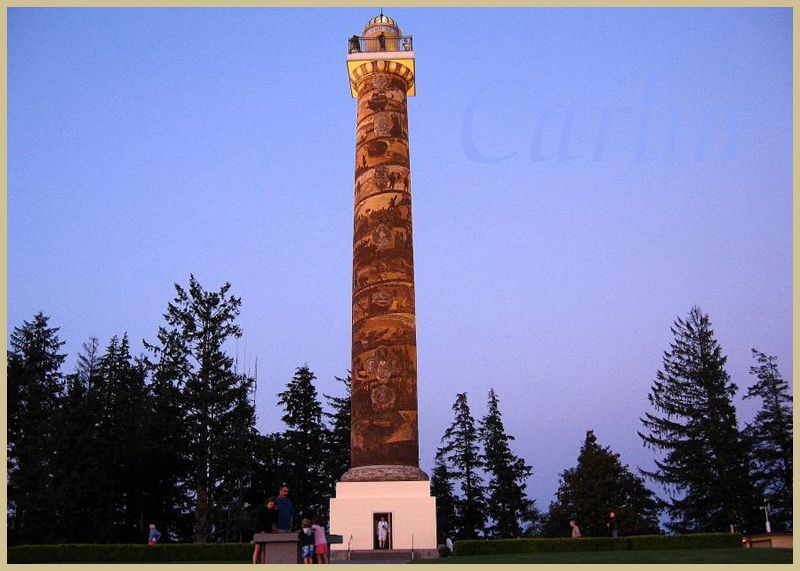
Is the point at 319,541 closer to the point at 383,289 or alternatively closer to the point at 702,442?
the point at 383,289

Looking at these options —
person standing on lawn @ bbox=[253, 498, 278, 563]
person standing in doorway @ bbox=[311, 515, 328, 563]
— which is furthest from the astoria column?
person standing on lawn @ bbox=[253, 498, 278, 563]

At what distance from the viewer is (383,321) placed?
2053 cm

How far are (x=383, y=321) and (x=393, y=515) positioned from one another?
4824mm

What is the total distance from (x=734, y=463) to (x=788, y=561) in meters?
23.0

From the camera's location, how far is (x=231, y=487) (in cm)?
3428

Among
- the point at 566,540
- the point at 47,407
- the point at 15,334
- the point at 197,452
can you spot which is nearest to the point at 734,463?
the point at 566,540

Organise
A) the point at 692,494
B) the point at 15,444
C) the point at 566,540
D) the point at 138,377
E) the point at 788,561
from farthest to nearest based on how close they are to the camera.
→ 1. the point at 138,377
2. the point at 692,494
3. the point at 15,444
4. the point at 566,540
5. the point at 788,561

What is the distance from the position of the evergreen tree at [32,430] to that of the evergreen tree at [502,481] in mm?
20010

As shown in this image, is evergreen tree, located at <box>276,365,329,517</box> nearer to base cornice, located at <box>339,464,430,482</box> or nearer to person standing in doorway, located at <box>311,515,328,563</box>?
base cornice, located at <box>339,464,430,482</box>

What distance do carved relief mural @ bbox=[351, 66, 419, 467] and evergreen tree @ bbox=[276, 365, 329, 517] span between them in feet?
60.5

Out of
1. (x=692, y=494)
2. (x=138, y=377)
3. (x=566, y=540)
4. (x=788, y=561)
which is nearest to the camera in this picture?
(x=788, y=561)

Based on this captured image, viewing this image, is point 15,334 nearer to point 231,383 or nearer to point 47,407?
point 47,407

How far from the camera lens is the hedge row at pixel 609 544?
18.6 metres

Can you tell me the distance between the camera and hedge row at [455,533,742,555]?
18.6 metres
